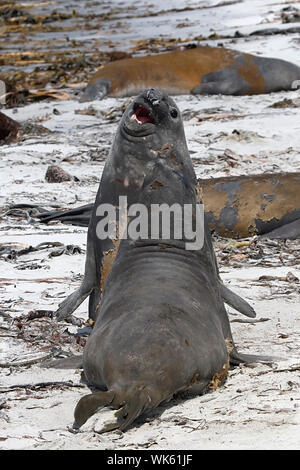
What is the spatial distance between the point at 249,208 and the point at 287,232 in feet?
1.57

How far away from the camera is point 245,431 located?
3553 mm

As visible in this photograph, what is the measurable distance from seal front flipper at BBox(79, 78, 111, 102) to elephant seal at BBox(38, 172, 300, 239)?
5884mm

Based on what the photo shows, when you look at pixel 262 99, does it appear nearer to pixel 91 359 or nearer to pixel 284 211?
pixel 284 211

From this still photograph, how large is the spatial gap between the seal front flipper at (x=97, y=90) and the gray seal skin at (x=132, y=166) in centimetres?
859

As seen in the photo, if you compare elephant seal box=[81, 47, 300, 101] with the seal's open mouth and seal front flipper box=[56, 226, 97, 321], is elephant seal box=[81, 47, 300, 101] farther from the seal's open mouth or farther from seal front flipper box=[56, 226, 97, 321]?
the seal's open mouth

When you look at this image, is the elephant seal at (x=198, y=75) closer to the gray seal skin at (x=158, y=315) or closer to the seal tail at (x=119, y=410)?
the gray seal skin at (x=158, y=315)

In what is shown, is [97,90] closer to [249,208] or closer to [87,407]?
[249,208]

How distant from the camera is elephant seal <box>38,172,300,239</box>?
7.86 m

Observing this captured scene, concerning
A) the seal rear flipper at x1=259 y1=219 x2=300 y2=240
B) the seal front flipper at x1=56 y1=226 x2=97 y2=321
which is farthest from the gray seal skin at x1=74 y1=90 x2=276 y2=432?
the seal rear flipper at x1=259 y1=219 x2=300 y2=240

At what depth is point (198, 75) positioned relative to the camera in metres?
14.1

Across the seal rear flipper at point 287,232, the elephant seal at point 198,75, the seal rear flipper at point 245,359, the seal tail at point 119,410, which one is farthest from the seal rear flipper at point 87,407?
the elephant seal at point 198,75

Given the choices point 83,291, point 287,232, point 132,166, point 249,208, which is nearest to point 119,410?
point 83,291
